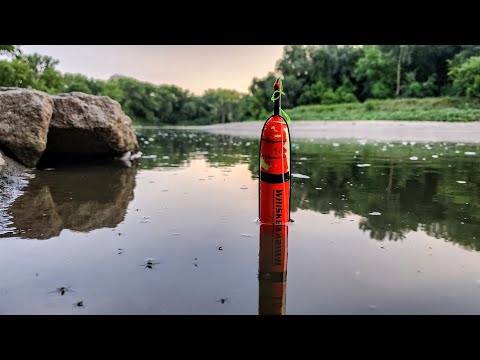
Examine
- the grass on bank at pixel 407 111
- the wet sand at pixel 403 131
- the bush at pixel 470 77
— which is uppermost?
the bush at pixel 470 77

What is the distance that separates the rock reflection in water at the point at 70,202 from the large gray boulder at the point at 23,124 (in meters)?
0.50

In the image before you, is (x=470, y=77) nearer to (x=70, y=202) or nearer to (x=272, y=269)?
(x=70, y=202)

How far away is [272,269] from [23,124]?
6310 mm

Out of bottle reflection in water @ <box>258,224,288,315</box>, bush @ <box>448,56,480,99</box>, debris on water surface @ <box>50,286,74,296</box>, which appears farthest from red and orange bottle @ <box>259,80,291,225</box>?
bush @ <box>448,56,480,99</box>

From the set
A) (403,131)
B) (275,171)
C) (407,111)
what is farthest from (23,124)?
(407,111)

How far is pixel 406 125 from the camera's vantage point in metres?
28.1

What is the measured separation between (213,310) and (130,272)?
89 cm

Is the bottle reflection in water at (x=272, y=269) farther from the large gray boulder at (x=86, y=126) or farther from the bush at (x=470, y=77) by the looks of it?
the bush at (x=470, y=77)

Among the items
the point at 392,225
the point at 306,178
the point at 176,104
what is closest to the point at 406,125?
the point at 306,178

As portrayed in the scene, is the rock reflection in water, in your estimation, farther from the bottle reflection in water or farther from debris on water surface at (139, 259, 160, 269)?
the bottle reflection in water

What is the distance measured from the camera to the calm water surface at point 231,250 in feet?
7.97

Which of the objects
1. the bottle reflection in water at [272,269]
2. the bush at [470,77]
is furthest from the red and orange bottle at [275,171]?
the bush at [470,77]

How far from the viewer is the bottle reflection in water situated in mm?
2389
